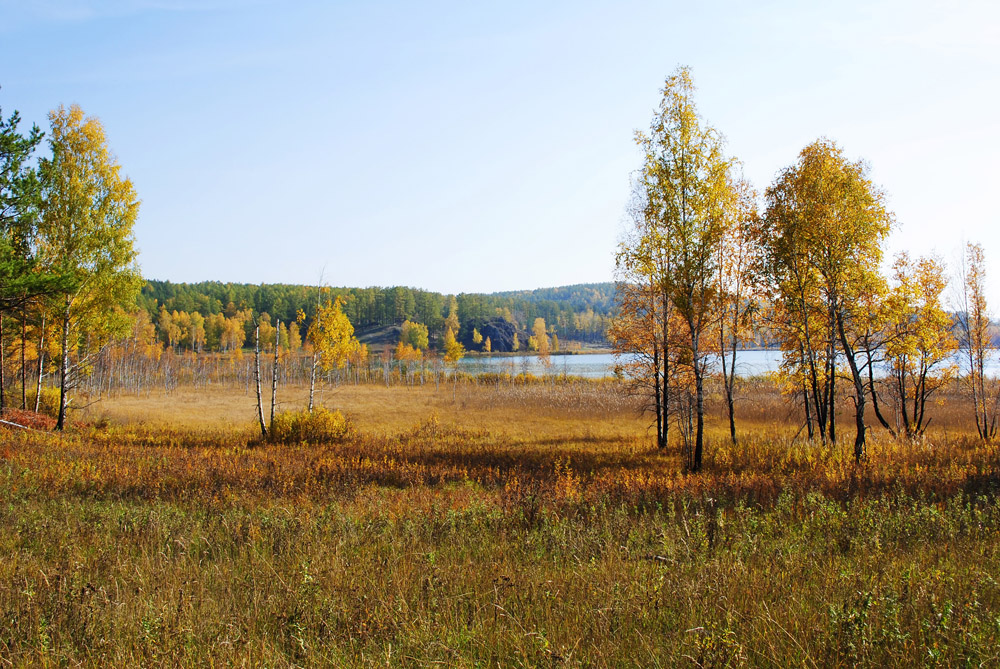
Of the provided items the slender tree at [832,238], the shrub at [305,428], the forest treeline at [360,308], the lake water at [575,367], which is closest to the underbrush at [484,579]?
the slender tree at [832,238]

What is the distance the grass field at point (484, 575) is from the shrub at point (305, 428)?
9.99 metres

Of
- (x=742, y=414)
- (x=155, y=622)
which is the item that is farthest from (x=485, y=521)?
(x=742, y=414)

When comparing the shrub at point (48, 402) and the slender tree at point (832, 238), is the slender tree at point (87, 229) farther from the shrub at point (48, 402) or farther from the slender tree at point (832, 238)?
the slender tree at point (832, 238)

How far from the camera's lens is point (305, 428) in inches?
797

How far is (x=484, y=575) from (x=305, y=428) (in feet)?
57.9

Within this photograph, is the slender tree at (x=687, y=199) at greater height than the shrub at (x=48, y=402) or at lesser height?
greater

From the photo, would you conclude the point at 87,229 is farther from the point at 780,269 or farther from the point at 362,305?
the point at 362,305

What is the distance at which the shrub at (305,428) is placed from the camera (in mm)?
20109

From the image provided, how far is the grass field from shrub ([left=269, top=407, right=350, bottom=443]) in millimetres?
9986

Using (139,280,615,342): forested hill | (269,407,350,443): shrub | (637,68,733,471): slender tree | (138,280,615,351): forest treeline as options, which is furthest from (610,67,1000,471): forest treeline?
(139,280,615,342): forested hill

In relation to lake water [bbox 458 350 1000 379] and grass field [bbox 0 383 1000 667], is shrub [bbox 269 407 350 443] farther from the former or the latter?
lake water [bbox 458 350 1000 379]

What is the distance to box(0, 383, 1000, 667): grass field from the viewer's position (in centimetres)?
309

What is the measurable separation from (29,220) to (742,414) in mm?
36681

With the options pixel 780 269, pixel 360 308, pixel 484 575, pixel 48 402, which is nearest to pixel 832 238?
pixel 780 269
